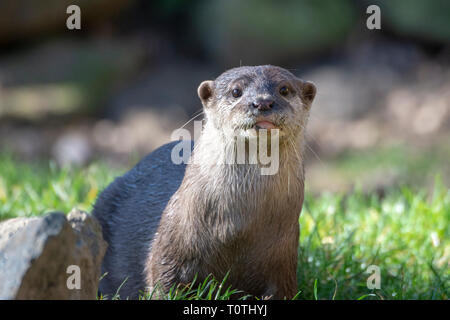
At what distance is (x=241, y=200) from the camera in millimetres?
2367

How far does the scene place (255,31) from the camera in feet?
26.7

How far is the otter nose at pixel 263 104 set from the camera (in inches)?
89.1

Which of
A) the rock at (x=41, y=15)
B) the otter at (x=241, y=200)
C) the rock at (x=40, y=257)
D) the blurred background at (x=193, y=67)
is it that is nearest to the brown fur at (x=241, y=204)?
the otter at (x=241, y=200)

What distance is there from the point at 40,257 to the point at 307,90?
4.31 feet

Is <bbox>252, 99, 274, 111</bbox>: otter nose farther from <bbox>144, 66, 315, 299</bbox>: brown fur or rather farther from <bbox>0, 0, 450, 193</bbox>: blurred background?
<bbox>0, 0, 450, 193</bbox>: blurred background

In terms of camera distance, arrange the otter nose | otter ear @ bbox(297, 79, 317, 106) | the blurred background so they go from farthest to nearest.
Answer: the blurred background
otter ear @ bbox(297, 79, 317, 106)
the otter nose

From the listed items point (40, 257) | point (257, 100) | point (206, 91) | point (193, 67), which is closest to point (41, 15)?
point (193, 67)

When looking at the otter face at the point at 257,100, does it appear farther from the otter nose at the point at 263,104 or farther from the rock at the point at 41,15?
the rock at the point at 41,15

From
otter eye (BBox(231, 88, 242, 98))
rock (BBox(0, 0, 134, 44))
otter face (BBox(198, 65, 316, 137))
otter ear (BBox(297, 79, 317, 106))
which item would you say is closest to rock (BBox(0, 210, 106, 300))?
otter face (BBox(198, 65, 316, 137))

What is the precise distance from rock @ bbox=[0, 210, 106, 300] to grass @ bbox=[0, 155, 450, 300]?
677mm

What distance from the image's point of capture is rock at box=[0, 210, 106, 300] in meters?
1.68

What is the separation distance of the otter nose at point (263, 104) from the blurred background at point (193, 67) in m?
4.25

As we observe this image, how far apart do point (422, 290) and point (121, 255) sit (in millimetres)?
1326
